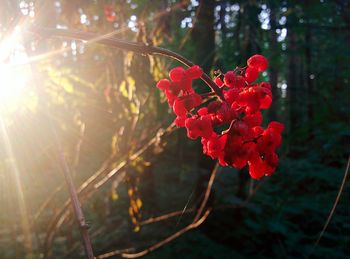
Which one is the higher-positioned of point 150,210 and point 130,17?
point 130,17

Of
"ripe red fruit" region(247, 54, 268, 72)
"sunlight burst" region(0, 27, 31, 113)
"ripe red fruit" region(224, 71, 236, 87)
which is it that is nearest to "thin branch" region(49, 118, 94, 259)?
"ripe red fruit" region(224, 71, 236, 87)

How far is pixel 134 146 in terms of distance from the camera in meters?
2.54

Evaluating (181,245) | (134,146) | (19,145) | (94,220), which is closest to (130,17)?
(19,145)

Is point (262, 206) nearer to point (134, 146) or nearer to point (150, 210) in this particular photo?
point (150, 210)

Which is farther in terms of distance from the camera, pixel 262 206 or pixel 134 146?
pixel 262 206

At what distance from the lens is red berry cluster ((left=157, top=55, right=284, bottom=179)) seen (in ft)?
3.08

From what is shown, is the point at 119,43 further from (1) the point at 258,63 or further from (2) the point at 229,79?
(1) the point at 258,63

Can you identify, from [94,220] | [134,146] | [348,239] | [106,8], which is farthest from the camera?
[94,220]

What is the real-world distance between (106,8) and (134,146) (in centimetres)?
151

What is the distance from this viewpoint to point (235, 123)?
0.92m

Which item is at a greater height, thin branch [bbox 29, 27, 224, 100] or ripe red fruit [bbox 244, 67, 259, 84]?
thin branch [bbox 29, 27, 224, 100]

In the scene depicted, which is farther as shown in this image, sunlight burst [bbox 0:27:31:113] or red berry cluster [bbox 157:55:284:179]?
sunlight burst [bbox 0:27:31:113]

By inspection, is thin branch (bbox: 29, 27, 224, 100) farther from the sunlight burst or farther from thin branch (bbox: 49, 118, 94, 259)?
the sunlight burst

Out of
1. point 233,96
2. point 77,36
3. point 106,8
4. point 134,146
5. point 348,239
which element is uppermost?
point 106,8
